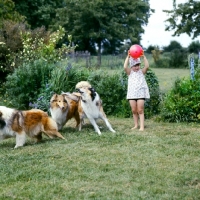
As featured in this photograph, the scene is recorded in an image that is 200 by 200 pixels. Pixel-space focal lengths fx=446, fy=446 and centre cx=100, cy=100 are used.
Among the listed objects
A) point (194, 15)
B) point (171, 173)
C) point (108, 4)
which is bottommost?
point (171, 173)

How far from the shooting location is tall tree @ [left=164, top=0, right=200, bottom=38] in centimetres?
3362

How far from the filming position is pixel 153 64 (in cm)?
4444

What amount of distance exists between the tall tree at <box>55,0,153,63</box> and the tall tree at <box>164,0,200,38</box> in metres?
14.7

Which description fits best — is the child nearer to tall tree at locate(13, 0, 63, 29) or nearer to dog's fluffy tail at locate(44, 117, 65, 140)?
dog's fluffy tail at locate(44, 117, 65, 140)

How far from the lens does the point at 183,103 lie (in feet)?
36.2

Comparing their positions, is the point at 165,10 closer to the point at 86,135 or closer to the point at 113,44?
the point at 113,44

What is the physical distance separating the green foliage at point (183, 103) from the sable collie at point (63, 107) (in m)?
2.37

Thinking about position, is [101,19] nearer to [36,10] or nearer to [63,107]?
[36,10]

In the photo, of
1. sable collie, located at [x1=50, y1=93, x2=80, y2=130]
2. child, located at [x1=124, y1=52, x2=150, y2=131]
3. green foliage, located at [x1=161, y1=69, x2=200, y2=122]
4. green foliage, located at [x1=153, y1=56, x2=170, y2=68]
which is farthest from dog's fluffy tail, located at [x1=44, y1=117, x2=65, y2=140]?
green foliage, located at [x1=153, y1=56, x2=170, y2=68]

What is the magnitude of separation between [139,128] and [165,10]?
82.8ft

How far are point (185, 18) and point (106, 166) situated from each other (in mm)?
29028

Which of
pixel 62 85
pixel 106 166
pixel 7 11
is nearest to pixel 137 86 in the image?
pixel 62 85

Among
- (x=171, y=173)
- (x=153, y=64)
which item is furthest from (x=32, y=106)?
(x=153, y=64)

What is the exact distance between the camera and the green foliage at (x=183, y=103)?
11023 mm
